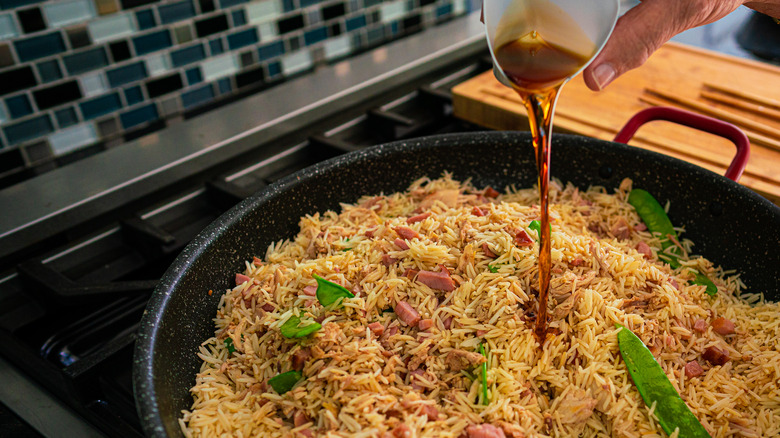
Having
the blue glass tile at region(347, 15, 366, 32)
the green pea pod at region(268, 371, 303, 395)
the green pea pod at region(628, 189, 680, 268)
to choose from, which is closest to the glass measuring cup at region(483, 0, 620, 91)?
the green pea pod at region(628, 189, 680, 268)

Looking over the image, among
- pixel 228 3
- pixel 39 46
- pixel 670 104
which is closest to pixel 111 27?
pixel 39 46

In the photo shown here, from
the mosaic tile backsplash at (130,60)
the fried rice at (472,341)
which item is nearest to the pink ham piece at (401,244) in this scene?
the fried rice at (472,341)

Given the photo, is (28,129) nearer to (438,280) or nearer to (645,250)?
(438,280)

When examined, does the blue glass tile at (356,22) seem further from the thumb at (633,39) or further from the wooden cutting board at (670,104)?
the thumb at (633,39)

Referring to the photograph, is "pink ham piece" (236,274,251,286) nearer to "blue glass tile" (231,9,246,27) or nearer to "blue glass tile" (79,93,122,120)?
"blue glass tile" (79,93,122,120)

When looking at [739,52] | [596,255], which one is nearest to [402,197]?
[596,255]
